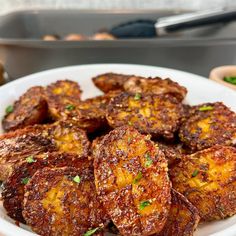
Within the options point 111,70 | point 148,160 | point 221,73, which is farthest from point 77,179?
point 221,73

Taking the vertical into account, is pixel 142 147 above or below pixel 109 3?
above

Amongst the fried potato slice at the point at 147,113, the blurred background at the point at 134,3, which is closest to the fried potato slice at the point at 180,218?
the fried potato slice at the point at 147,113

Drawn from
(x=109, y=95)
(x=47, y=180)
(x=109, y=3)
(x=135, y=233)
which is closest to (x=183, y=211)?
(x=135, y=233)

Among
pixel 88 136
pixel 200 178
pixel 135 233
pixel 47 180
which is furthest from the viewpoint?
pixel 88 136

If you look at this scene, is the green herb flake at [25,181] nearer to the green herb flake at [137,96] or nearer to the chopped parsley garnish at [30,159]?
the chopped parsley garnish at [30,159]

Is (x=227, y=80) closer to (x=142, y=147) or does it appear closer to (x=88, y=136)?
(x=88, y=136)

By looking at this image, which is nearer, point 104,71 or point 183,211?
point 183,211

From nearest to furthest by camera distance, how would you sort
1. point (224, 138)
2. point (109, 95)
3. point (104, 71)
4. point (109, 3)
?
point (224, 138) < point (109, 95) < point (104, 71) < point (109, 3)

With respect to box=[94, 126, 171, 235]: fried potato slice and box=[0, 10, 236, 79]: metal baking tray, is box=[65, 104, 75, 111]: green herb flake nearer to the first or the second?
box=[94, 126, 171, 235]: fried potato slice
